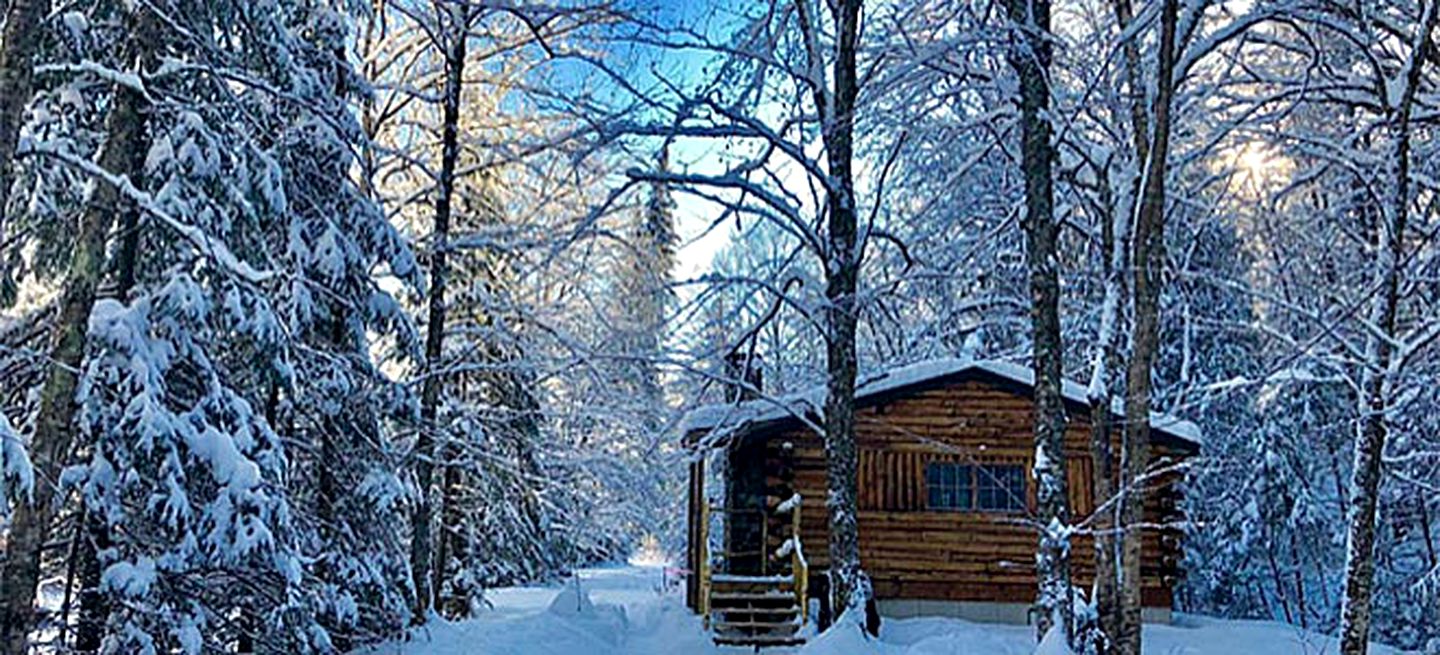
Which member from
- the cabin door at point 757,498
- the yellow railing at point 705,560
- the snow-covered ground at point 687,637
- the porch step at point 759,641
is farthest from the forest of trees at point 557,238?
the yellow railing at point 705,560

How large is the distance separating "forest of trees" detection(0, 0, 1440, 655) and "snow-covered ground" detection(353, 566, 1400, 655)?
30.8 inches

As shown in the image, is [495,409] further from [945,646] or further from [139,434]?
[139,434]

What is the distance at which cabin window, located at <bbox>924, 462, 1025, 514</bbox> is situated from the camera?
17828mm

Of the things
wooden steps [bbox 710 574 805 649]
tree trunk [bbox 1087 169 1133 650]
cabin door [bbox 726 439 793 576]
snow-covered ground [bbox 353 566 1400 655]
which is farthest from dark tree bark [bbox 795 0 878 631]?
cabin door [bbox 726 439 793 576]

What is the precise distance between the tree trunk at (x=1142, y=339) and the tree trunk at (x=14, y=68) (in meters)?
8.38

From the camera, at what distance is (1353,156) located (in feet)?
35.9

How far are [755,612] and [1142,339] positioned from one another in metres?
7.11

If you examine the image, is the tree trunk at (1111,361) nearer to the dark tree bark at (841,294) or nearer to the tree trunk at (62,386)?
the dark tree bark at (841,294)

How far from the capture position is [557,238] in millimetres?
13133

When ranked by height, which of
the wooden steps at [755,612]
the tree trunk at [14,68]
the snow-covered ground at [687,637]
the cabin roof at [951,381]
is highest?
the tree trunk at [14,68]

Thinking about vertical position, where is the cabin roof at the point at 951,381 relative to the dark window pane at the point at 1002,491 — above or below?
above

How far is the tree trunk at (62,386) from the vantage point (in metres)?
7.98

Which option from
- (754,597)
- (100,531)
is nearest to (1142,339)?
(754,597)

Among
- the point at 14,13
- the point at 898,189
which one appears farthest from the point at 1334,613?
the point at 14,13
